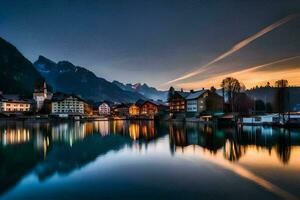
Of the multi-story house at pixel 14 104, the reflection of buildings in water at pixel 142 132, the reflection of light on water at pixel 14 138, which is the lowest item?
the reflection of buildings in water at pixel 142 132

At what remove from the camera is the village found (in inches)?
2677

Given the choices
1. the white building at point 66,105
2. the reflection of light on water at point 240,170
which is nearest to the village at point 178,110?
the white building at point 66,105

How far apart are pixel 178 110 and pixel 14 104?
247ft

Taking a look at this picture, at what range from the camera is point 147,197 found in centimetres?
1232

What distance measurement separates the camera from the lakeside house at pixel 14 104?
124 m

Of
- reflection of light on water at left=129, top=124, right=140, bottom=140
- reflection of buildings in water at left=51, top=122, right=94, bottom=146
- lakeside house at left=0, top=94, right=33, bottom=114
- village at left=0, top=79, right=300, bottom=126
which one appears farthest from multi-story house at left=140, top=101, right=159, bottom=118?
reflection of buildings in water at left=51, top=122, right=94, bottom=146

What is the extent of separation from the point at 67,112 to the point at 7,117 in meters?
25.7

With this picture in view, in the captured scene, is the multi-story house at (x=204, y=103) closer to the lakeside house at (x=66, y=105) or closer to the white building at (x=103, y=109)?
the lakeside house at (x=66, y=105)

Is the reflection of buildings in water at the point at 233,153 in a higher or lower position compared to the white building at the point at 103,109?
lower

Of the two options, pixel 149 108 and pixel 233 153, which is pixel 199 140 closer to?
pixel 233 153

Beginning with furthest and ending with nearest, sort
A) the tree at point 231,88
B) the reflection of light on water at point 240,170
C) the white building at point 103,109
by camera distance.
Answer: the white building at point 103,109
the tree at point 231,88
the reflection of light on water at point 240,170

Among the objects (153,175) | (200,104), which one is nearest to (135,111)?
(200,104)

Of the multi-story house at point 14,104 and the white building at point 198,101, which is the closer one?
the white building at point 198,101

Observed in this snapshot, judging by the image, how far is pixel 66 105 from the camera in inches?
5231
